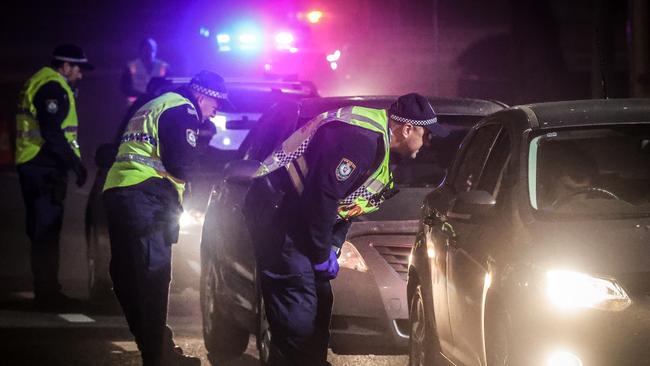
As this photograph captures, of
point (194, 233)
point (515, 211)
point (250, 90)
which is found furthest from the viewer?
point (250, 90)

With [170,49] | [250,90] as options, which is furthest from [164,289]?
[170,49]

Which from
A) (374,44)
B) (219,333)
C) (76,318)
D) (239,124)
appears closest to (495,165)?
(219,333)

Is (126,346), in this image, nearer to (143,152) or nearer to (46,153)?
(143,152)

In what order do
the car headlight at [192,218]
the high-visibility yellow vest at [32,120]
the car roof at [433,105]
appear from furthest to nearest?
the high-visibility yellow vest at [32,120], the car headlight at [192,218], the car roof at [433,105]

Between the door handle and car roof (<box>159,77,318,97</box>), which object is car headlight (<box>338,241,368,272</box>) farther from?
car roof (<box>159,77,318,97</box>)

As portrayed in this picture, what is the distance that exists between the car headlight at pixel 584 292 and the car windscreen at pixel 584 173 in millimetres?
641

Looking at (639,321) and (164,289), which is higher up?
(639,321)

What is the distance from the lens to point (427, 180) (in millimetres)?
9945

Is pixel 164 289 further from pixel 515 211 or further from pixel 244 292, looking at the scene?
pixel 515 211

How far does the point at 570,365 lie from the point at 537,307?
25 cm

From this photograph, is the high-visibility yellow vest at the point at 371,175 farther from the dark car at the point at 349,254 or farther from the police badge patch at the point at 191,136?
the police badge patch at the point at 191,136

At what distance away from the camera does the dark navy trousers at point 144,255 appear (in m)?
9.01

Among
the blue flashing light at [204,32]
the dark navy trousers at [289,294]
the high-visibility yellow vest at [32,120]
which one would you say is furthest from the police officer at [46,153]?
→ the blue flashing light at [204,32]

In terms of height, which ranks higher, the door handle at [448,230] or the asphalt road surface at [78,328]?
the door handle at [448,230]
